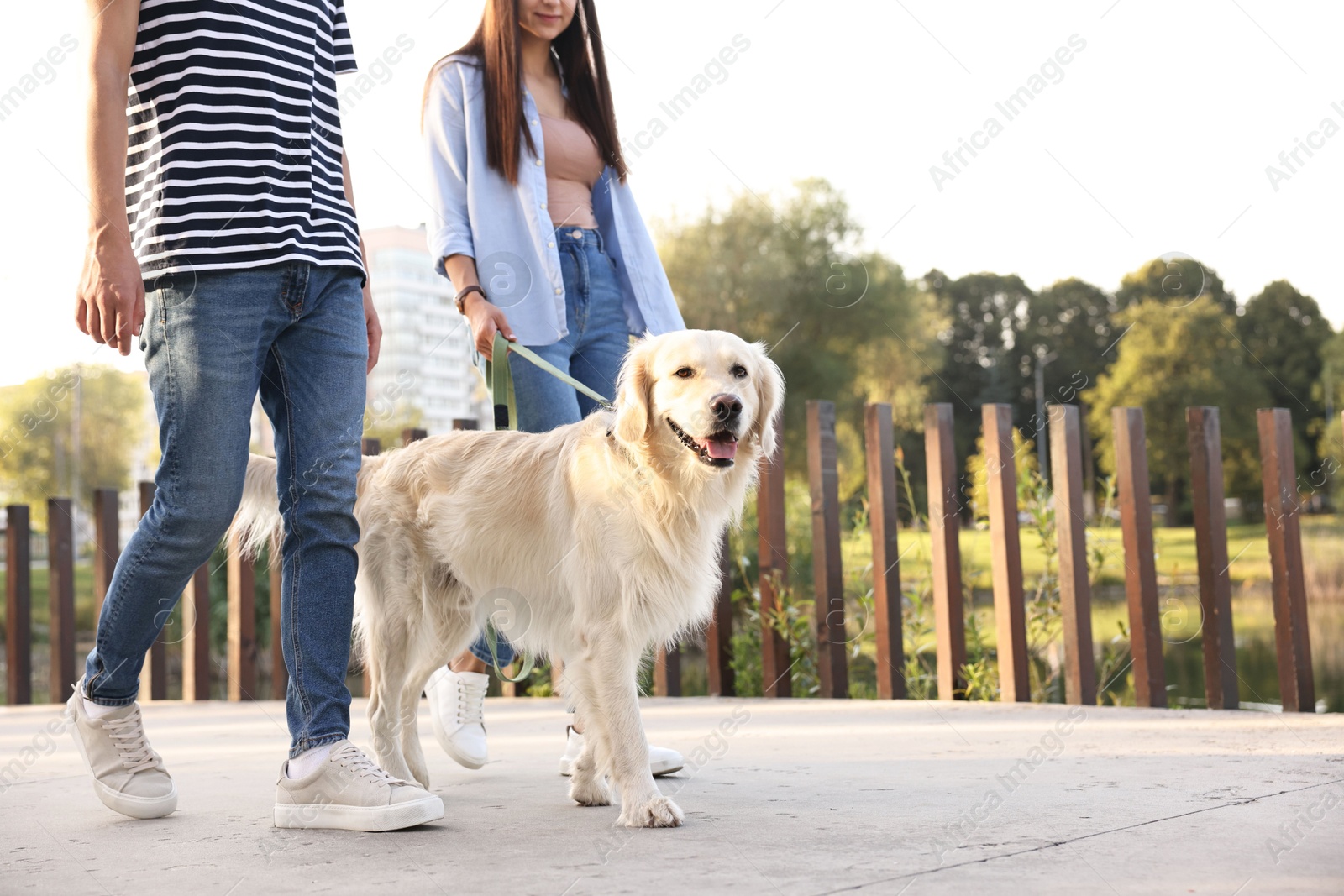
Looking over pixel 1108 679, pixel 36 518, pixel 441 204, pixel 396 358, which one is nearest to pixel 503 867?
pixel 441 204

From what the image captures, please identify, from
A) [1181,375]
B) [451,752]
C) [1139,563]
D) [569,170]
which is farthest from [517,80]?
[1181,375]

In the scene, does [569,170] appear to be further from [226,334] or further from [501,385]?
[226,334]

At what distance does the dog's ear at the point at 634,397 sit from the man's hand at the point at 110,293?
3.95ft

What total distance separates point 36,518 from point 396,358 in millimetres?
18390

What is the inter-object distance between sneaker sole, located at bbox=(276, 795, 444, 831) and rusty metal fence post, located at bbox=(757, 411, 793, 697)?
2.95 m

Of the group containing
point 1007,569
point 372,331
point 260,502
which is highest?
point 372,331

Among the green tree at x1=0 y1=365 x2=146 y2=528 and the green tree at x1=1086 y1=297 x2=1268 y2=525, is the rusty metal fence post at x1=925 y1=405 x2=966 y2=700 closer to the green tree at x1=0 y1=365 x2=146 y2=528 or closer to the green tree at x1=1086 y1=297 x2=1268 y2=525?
the green tree at x1=1086 y1=297 x2=1268 y2=525

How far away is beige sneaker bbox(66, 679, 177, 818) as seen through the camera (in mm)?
2711

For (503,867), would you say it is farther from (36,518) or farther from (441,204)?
(36,518)

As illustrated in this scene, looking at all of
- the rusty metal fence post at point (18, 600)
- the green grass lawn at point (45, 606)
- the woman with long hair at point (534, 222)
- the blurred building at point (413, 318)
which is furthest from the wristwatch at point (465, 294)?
the blurred building at point (413, 318)

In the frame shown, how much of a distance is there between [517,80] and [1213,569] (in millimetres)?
3273

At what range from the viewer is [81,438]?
36312 millimetres

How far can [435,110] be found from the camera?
3.68m

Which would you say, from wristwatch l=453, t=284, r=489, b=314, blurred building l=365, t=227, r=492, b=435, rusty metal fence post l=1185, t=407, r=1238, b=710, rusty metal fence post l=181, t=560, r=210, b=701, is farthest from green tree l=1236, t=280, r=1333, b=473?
wristwatch l=453, t=284, r=489, b=314
